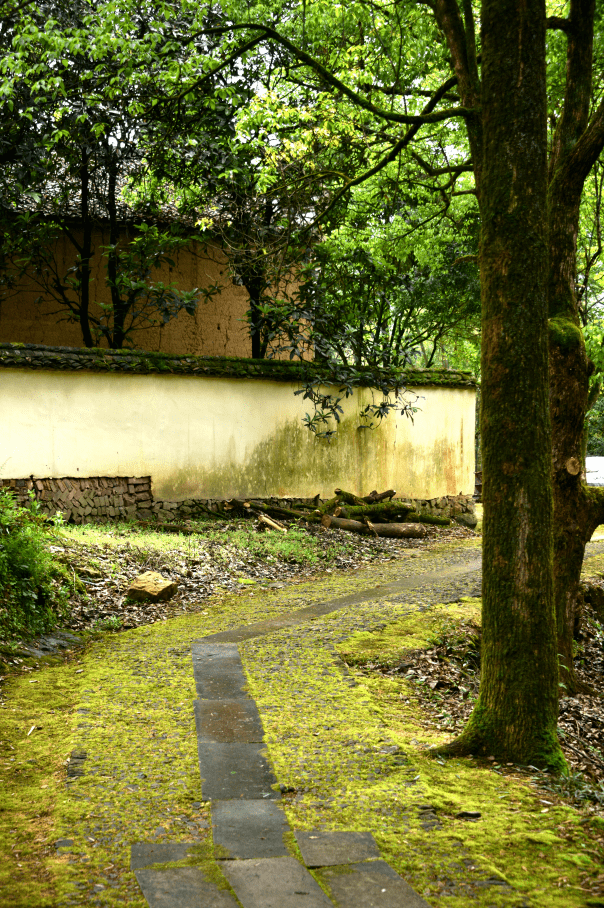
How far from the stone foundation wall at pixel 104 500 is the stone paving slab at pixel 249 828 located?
727 centimetres

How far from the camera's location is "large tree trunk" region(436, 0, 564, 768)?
3.69 meters

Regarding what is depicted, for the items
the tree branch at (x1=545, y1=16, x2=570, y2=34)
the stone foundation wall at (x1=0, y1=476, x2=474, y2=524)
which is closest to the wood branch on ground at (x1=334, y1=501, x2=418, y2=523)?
the stone foundation wall at (x1=0, y1=476, x2=474, y2=524)

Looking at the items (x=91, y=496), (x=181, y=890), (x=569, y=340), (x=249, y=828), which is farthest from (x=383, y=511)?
(x=181, y=890)

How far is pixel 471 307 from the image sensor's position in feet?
54.0

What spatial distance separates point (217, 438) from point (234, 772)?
8.53m

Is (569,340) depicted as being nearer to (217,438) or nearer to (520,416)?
(520,416)

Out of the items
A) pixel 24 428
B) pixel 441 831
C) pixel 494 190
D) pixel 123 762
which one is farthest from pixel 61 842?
pixel 24 428

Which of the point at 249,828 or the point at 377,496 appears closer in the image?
the point at 249,828

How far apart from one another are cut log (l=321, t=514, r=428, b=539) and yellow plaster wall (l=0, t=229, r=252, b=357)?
3.96 meters

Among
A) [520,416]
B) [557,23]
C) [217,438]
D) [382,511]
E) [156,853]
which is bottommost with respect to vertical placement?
[382,511]

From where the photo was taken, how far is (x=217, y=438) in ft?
38.7

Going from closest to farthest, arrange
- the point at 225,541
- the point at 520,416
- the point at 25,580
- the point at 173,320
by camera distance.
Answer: the point at 520,416 → the point at 25,580 → the point at 225,541 → the point at 173,320

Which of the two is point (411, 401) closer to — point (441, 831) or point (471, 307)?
point (471, 307)

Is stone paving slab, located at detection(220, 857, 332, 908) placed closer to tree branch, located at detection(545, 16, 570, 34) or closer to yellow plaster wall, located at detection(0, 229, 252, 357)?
tree branch, located at detection(545, 16, 570, 34)
